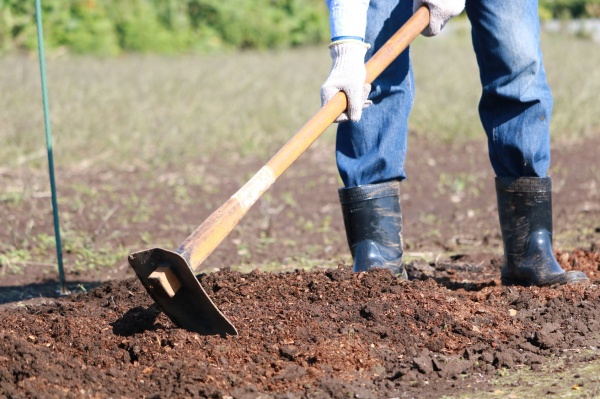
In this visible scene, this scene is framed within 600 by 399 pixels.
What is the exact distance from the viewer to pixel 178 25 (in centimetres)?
1319

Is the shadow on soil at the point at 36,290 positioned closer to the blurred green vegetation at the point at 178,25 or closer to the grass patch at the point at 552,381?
the grass patch at the point at 552,381

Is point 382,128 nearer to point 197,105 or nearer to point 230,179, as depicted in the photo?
point 230,179

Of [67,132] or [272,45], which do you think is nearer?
[67,132]

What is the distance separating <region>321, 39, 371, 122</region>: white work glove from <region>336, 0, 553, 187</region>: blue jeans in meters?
0.25

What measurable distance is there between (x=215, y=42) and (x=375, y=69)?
1104 cm

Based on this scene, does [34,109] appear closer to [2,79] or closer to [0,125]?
[0,125]

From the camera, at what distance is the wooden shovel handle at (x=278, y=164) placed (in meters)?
2.45

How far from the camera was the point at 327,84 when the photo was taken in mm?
2748

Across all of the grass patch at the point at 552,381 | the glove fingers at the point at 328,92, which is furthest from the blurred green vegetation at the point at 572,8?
the grass patch at the point at 552,381

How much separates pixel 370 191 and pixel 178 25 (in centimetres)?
1065

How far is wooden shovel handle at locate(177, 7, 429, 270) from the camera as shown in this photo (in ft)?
8.03

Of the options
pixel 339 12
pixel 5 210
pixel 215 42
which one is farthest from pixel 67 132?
pixel 215 42

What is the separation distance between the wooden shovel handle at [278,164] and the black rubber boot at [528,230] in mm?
641

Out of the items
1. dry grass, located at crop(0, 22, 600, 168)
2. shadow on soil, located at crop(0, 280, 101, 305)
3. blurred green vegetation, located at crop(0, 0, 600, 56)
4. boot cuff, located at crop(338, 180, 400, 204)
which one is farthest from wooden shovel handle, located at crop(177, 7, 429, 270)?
blurred green vegetation, located at crop(0, 0, 600, 56)
